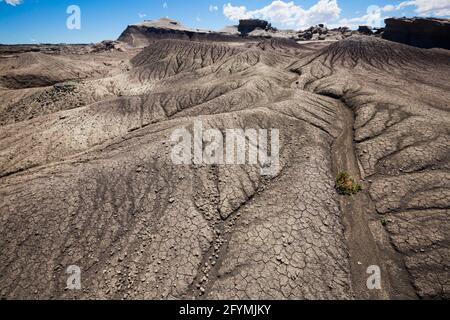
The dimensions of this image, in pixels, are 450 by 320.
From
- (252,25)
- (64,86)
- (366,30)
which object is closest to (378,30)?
(366,30)

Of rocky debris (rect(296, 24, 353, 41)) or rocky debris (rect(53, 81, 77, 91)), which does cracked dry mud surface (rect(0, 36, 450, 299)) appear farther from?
rocky debris (rect(296, 24, 353, 41))

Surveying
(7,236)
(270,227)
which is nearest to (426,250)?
(270,227)

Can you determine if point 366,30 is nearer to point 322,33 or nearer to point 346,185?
point 322,33

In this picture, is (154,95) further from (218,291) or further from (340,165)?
(218,291)

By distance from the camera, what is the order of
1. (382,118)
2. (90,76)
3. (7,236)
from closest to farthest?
(7,236), (382,118), (90,76)

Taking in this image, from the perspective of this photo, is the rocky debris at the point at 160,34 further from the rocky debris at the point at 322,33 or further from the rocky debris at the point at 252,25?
the rocky debris at the point at 322,33
